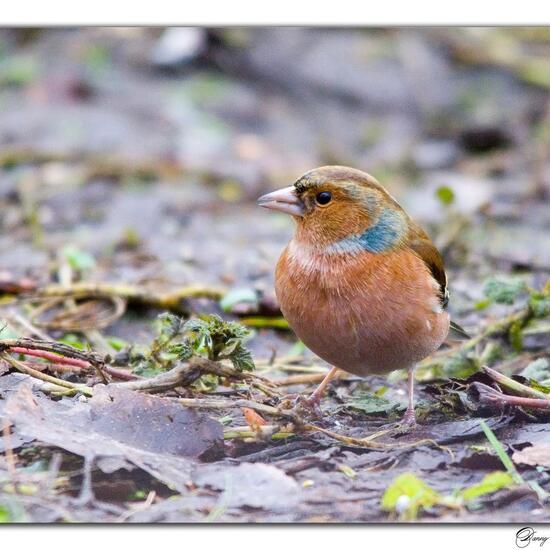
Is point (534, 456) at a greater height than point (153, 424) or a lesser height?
lesser

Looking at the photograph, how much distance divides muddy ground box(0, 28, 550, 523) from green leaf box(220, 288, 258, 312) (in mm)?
15

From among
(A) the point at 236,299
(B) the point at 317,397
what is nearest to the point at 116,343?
(A) the point at 236,299

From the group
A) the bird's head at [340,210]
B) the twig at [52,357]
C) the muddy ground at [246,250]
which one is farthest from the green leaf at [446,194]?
the twig at [52,357]

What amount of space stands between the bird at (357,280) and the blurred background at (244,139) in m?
2.19

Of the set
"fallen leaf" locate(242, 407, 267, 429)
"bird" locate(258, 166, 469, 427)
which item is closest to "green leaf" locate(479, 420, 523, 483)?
"bird" locate(258, 166, 469, 427)

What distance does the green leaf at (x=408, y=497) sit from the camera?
130 inches

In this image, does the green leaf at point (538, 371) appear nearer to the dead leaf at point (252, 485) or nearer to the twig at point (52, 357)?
the dead leaf at point (252, 485)

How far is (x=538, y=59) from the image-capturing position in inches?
448

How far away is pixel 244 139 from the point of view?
34.1 ft

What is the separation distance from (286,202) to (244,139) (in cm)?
593

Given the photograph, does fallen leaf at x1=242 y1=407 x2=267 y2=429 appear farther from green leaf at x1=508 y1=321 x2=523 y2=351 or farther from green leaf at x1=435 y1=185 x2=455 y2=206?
green leaf at x1=435 y1=185 x2=455 y2=206

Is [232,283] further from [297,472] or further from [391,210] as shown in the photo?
[297,472]

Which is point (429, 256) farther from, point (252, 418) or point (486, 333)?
point (252, 418)

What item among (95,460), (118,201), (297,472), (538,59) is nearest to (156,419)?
(95,460)
